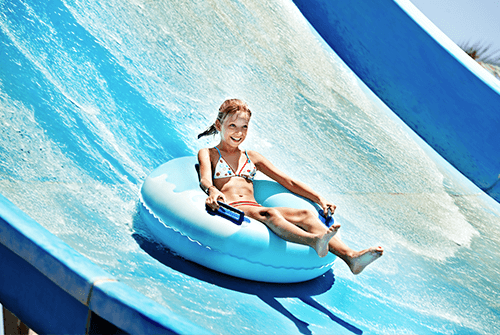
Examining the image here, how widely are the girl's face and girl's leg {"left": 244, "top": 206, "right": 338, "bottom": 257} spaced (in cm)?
45

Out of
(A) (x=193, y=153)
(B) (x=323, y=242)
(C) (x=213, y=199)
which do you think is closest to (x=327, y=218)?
(B) (x=323, y=242)

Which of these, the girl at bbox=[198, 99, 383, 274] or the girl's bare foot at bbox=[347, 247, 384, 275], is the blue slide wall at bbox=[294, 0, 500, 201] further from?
the girl's bare foot at bbox=[347, 247, 384, 275]

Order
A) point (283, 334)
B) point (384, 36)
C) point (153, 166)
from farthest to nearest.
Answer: point (384, 36) < point (153, 166) < point (283, 334)

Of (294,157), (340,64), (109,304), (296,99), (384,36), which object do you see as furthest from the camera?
(340,64)

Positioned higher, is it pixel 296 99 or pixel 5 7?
pixel 296 99

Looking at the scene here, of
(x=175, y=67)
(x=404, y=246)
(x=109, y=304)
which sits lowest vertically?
(x=109, y=304)

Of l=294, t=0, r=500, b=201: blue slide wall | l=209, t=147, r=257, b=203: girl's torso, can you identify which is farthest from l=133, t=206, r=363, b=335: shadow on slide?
l=294, t=0, r=500, b=201: blue slide wall

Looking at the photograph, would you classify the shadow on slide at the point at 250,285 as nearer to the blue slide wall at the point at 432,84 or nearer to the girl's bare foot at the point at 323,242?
the girl's bare foot at the point at 323,242

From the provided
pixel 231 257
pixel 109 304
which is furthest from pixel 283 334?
pixel 109 304

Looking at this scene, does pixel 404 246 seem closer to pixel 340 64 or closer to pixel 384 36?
pixel 384 36

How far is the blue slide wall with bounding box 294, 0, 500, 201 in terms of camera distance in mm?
4359

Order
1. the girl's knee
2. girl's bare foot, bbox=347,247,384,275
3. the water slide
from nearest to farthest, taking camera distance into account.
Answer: the water slide < girl's bare foot, bbox=347,247,384,275 < the girl's knee

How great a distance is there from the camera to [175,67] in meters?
5.28

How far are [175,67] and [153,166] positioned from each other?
196cm
